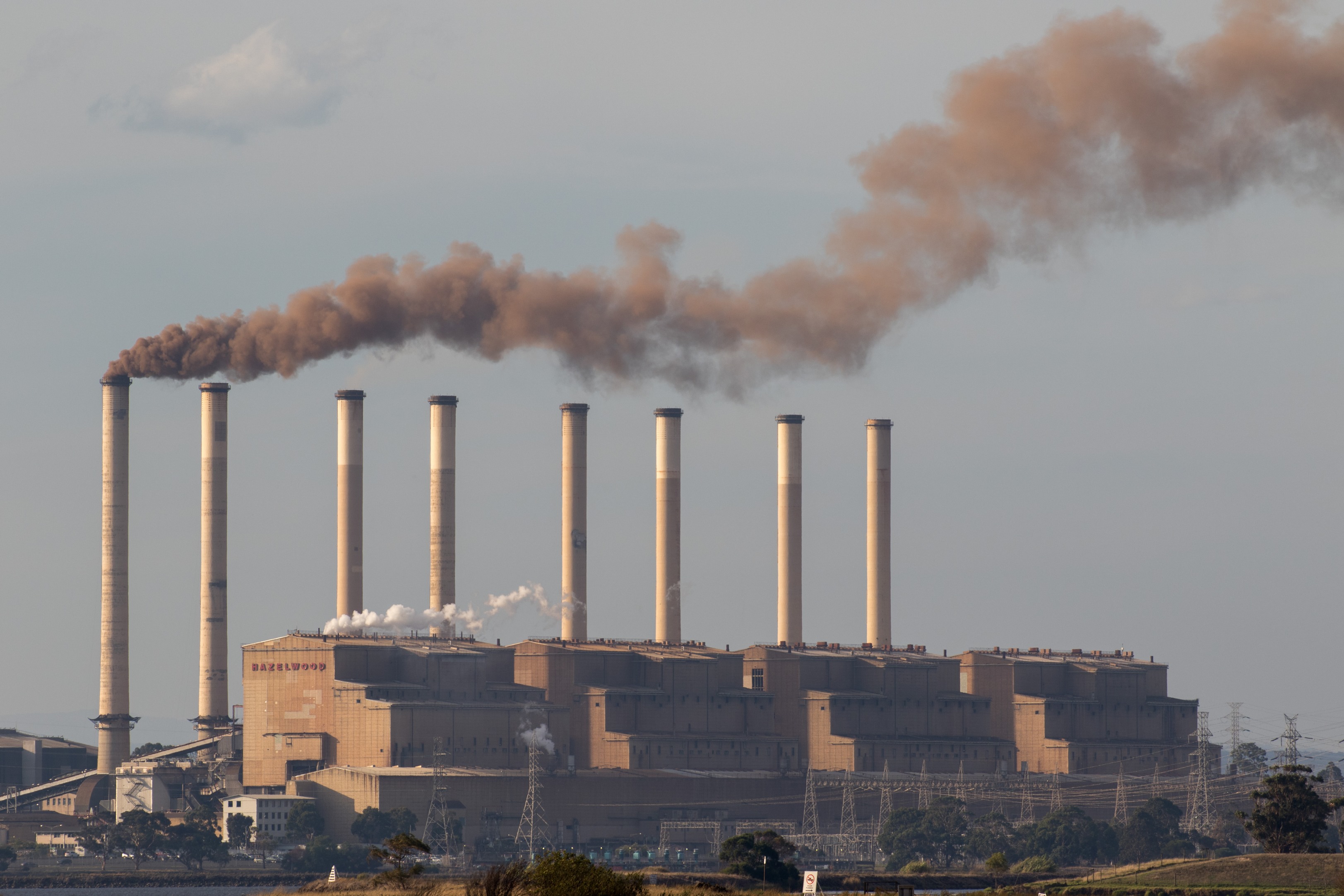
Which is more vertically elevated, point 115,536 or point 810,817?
point 115,536

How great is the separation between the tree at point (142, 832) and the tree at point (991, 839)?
5240cm

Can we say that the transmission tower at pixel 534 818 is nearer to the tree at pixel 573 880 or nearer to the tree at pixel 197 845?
the tree at pixel 197 845

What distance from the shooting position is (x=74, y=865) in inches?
5669

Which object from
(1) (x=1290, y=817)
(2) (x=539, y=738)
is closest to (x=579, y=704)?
(2) (x=539, y=738)

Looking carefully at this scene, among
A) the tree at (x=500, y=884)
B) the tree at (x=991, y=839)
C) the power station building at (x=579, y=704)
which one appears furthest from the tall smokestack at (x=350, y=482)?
the tree at (x=500, y=884)

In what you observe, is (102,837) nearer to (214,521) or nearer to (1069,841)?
(214,521)

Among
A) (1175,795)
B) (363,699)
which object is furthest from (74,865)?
(1175,795)

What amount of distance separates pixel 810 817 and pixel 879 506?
25767 millimetres

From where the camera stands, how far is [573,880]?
54531mm

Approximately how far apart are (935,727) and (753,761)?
54.7 feet

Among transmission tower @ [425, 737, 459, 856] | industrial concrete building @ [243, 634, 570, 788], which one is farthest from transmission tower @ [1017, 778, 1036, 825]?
transmission tower @ [425, 737, 459, 856]

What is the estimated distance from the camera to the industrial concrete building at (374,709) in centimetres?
14638

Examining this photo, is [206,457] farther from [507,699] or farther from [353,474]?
[507,699]

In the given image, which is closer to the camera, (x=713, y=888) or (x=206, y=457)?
(x=713, y=888)
